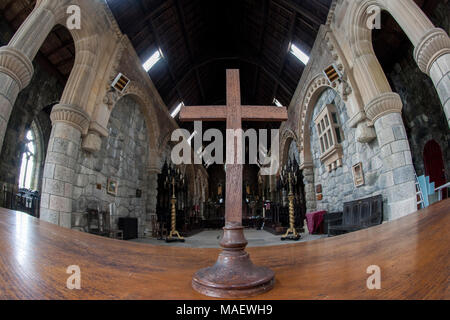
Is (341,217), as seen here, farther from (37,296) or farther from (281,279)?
(37,296)

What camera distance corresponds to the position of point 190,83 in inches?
443

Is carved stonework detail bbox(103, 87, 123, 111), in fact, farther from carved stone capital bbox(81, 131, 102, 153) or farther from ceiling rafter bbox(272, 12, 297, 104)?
Result: ceiling rafter bbox(272, 12, 297, 104)

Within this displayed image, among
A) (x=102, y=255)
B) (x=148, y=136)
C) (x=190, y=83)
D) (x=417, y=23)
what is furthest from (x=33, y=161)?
(x=417, y=23)

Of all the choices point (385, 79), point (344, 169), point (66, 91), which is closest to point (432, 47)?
point (385, 79)

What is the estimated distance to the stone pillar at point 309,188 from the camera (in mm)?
7479

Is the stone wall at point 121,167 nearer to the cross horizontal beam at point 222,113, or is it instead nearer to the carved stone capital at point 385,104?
the cross horizontal beam at point 222,113

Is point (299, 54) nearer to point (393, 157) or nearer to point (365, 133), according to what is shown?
point (365, 133)

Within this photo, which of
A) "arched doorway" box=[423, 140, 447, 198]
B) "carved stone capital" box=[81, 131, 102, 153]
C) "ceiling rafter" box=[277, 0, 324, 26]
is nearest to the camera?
"carved stone capital" box=[81, 131, 102, 153]

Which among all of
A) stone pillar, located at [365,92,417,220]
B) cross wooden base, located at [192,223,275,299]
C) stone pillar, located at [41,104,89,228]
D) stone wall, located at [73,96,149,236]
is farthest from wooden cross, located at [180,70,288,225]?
stone wall, located at [73,96,149,236]

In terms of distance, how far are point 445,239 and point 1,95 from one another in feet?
15.7

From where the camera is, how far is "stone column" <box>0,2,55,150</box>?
10.4 feet

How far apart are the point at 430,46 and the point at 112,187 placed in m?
7.11

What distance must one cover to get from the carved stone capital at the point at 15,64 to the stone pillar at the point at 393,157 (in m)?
5.97

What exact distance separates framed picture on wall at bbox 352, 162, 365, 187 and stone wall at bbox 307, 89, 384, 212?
0.08m
